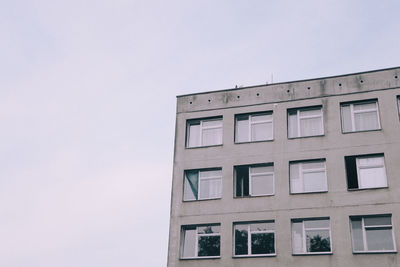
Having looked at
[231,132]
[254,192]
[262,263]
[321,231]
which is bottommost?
[262,263]

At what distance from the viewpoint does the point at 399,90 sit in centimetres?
2742

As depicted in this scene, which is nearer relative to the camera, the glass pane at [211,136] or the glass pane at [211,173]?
the glass pane at [211,173]

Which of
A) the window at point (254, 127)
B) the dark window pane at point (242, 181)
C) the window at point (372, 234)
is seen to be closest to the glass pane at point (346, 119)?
the window at point (254, 127)

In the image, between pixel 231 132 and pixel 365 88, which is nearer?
pixel 365 88

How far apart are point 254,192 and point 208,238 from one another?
11.3 feet

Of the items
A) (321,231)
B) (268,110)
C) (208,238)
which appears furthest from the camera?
(268,110)

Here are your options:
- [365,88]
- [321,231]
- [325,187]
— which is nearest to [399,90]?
[365,88]

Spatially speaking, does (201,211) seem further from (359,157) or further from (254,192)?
(359,157)

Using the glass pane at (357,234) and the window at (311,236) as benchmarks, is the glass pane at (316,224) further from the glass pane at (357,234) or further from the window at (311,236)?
the glass pane at (357,234)

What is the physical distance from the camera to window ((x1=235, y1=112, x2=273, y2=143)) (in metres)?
29.5

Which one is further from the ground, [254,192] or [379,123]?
[379,123]

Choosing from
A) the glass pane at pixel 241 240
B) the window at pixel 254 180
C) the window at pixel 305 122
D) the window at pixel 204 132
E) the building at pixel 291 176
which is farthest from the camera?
the window at pixel 204 132

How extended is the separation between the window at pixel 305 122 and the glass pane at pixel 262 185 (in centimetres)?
270

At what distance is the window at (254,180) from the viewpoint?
2806 cm
